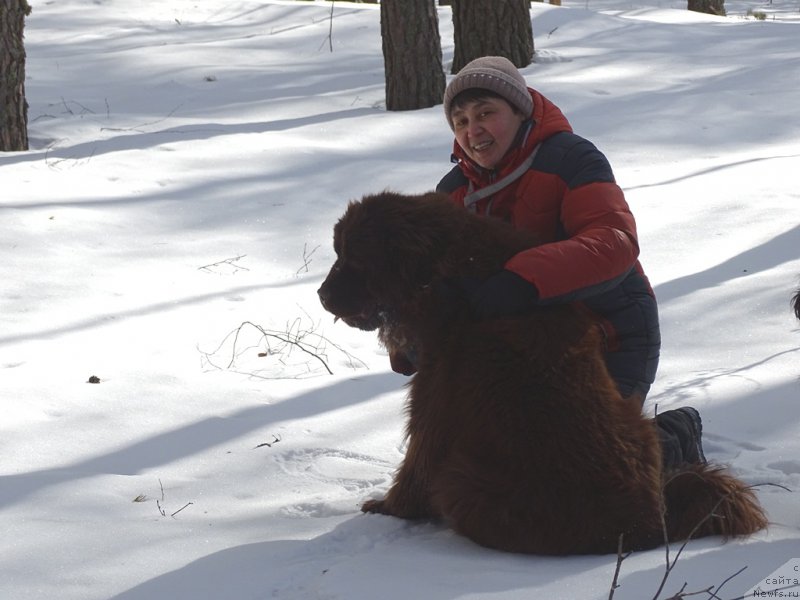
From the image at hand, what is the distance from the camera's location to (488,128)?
3.59m

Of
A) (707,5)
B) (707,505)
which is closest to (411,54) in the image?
(707,505)

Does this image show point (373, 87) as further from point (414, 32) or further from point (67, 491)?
point (67, 491)

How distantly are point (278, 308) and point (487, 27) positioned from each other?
5.46 meters

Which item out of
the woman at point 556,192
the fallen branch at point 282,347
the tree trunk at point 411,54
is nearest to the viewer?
the woman at point 556,192

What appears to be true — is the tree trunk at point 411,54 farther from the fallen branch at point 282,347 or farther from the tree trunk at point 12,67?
the fallen branch at point 282,347

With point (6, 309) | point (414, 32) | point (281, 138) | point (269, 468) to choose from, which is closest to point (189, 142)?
point (281, 138)

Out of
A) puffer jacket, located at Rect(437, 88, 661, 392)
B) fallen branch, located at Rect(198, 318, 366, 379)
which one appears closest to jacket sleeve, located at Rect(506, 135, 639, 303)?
puffer jacket, located at Rect(437, 88, 661, 392)

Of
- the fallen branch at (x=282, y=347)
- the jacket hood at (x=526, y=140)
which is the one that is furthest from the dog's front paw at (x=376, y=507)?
the fallen branch at (x=282, y=347)

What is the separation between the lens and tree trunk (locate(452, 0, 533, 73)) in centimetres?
1016

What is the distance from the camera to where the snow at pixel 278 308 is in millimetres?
3025

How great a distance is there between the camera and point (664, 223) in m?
7.48

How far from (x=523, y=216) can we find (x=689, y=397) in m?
1.69

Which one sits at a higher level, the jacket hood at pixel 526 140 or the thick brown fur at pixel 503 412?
the jacket hood at pixel 526 140

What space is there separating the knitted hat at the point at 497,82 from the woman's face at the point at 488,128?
37 mm
